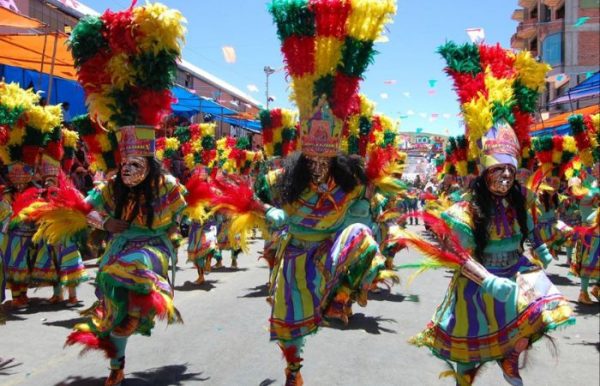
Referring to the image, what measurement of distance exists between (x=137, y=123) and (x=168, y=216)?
2.51 ft

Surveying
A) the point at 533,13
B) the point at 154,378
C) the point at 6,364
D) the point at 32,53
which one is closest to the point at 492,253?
the point at 154,378

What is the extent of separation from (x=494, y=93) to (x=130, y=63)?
2.68 metres

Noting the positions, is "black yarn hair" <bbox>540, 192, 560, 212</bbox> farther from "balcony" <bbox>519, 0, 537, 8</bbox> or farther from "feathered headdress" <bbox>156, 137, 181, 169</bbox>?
"balcony" <bbox>519, 0, 537, 8</bbox>

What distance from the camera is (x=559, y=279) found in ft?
34.7

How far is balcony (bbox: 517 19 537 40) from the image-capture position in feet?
149

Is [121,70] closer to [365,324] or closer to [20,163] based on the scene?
[20,163]

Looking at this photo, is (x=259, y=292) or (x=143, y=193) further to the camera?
(x=259, y=292)

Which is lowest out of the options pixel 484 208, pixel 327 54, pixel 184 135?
pixel 484 208

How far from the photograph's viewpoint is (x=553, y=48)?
41.1m

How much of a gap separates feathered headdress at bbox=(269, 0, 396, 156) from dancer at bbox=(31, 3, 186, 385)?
92cm

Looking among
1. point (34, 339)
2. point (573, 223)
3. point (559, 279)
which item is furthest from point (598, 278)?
point (34, 339)

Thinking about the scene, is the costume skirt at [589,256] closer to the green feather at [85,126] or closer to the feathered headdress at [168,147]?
the green feather at [85,126]

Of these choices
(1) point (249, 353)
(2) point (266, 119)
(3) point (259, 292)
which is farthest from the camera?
(2) point (266, 119)

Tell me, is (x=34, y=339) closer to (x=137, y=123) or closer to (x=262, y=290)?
(x=137, y=123)
